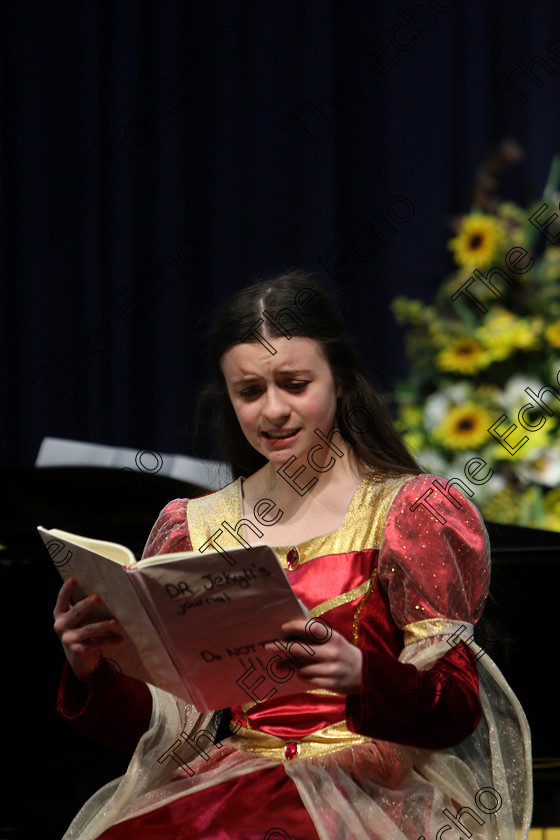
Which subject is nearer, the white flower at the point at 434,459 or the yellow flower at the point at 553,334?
the yellow flower at the point at 553,334

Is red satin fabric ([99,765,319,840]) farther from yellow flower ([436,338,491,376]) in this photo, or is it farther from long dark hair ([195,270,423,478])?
yellow flower ([436,338,491,376])

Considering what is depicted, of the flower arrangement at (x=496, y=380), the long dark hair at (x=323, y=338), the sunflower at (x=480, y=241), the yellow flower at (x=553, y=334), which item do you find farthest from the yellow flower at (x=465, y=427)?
the long dark hair at (x=323, y=338)

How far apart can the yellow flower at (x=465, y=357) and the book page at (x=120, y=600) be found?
5.40 ft

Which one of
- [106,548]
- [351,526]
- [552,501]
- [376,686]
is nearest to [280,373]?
[351,526]

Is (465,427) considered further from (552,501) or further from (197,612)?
(197,612)

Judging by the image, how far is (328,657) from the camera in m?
1.29

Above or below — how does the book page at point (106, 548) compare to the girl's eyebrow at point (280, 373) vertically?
below

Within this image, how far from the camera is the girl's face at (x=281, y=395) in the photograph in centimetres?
158

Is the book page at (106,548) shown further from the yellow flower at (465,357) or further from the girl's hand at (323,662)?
the yellow flower at (465,357)

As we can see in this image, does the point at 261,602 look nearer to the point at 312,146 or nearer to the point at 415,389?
the point at 415,389

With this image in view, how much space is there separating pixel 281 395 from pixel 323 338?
0.44 ft

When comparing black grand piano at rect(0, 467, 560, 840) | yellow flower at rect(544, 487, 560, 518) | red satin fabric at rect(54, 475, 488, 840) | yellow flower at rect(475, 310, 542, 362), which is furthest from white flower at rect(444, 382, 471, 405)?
red satin fabric at rect(54, 475, 488, 840)

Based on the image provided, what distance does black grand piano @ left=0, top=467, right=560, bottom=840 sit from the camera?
6.35ft

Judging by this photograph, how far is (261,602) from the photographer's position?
1259 millimetres
